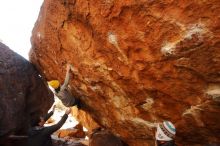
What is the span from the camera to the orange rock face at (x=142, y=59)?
12.9ft

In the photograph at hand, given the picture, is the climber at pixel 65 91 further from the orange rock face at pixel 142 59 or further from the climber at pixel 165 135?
the climber at pixel 165 135

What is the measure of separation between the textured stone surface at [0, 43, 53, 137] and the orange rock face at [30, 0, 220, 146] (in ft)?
3.08

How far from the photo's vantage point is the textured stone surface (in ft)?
22.2

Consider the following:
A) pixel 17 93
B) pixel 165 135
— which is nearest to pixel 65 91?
pixel 17 93

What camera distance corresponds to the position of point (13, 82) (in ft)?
23.0

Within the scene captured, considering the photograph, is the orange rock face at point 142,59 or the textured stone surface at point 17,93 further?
the textured stone surface at point 17,93

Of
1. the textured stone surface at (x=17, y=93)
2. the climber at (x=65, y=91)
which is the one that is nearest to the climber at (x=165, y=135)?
the climber at (x=65, y=91)

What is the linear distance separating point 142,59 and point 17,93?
11.8ft

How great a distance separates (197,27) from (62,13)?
271cm

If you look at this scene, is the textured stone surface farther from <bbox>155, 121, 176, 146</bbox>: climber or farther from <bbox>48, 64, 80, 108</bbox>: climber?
<bbox>155, 121, 176, 146</bbox>: climber

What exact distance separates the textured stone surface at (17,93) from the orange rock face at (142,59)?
0.94m

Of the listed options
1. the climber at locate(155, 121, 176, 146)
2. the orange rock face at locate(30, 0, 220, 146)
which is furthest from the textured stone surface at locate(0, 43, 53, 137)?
the climber at locate(155, 121, 176, 146)

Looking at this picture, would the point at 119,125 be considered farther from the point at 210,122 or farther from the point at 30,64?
the point at 30,64

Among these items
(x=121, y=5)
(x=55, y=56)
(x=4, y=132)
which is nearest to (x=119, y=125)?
(x=55, y=56)
